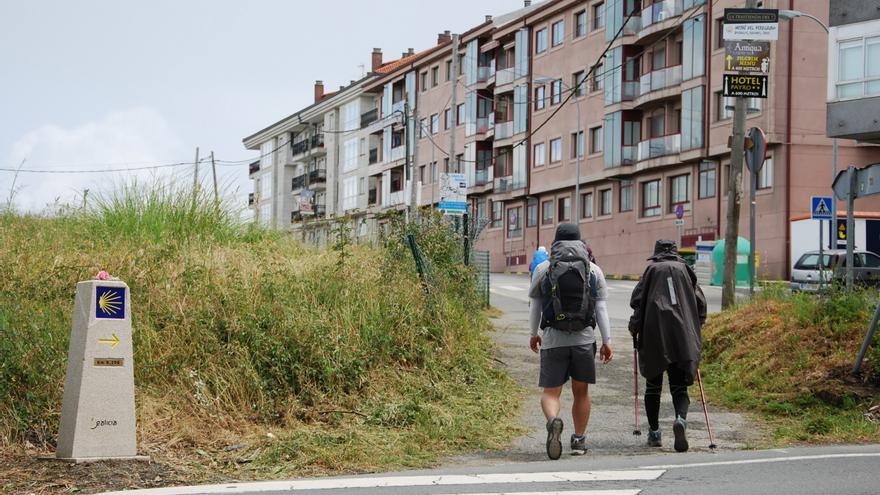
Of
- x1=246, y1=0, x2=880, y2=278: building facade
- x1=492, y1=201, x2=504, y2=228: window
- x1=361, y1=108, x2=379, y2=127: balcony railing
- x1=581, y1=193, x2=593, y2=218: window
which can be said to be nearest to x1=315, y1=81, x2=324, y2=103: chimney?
x1=361, y1=108, x2=379, y2=127: balcony railing

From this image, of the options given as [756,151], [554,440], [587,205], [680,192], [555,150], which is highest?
[555,150]

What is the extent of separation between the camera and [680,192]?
53344 millimetres

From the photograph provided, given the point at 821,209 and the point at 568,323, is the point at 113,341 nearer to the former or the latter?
the point at 568,323

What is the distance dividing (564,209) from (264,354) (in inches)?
2078

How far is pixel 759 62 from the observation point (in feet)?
59.3

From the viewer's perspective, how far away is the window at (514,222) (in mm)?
68806

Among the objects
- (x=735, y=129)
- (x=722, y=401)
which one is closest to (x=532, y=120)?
(x=735, y=129)

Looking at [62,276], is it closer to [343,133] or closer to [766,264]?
[766,264]

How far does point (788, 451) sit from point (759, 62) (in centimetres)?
960

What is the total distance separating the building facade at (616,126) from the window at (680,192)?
0.07m

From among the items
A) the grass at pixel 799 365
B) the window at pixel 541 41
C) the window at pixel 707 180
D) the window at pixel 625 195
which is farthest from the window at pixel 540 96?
the grass at pixel 799 365

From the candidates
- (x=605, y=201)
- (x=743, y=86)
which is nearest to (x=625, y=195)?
(x=605, y=201)

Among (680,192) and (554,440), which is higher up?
(680,192)

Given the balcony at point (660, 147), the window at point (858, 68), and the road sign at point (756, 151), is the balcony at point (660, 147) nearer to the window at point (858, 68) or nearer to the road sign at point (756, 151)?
the window at point (858, 68)
